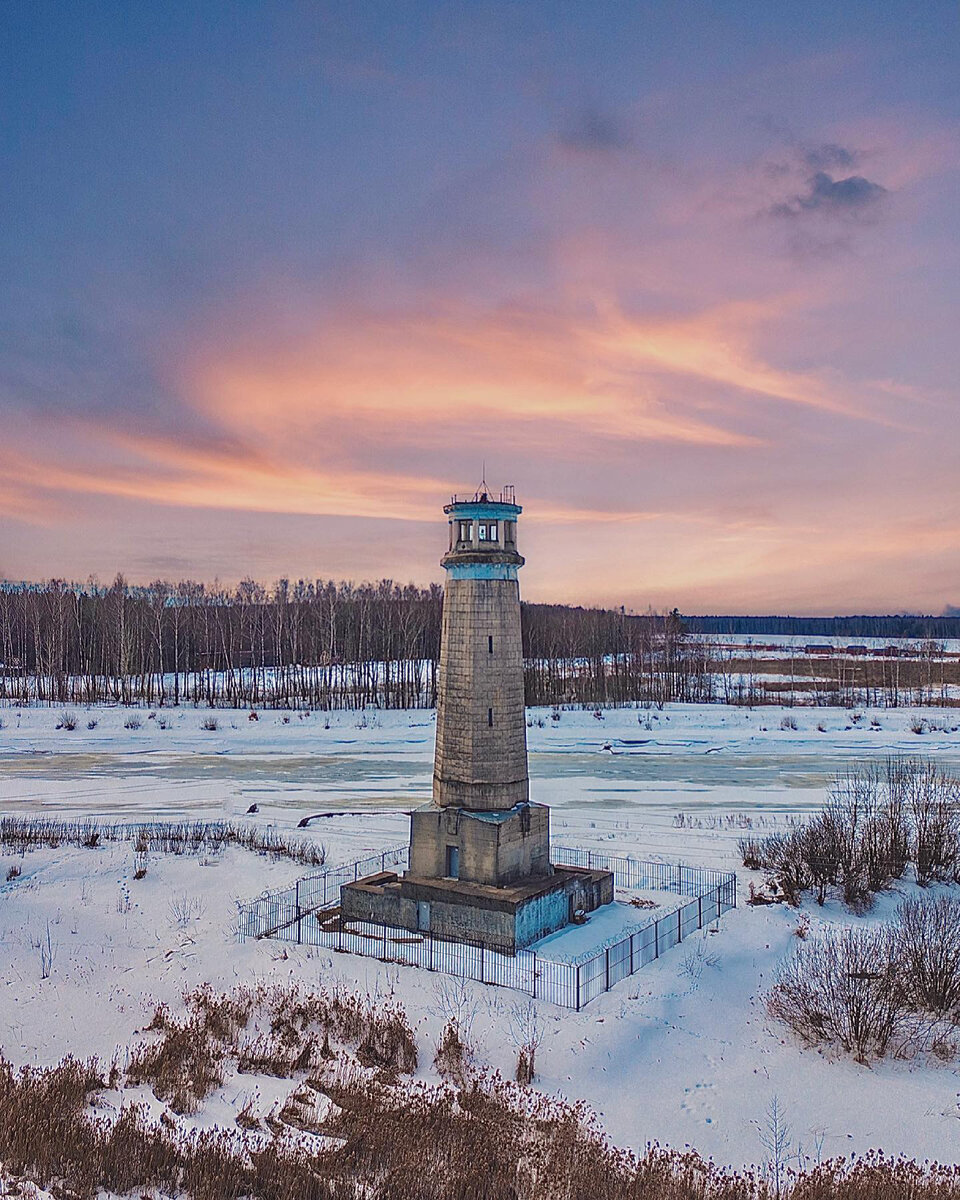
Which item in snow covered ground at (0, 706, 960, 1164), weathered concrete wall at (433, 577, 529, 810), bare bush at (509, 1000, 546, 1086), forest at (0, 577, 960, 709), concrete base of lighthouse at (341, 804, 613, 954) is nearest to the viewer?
snow covered ground at (0, 706, 960, 1164)

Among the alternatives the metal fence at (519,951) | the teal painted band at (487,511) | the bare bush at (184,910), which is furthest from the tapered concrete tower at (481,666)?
the bare bush at (184,910)

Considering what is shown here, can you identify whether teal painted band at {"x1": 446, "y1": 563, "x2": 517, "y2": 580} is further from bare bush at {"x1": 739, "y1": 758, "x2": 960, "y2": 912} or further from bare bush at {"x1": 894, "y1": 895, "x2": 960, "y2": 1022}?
bare bush at {"x1": 894, "y1": 895, "x2": 960, "y2": 1022}

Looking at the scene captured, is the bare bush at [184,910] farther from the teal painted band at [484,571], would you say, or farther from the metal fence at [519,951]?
the teal painted band at [484,571]

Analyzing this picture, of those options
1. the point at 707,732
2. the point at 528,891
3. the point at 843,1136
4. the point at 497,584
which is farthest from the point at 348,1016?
the point at 707,732

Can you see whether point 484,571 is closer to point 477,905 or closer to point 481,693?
point 481,693

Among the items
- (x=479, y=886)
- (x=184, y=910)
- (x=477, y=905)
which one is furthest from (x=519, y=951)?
(x=184, y=910)

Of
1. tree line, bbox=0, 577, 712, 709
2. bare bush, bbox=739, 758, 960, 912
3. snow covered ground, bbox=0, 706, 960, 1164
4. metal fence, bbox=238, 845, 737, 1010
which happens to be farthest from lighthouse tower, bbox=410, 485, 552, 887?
tree line, bbox=0, 577, 712, 709
